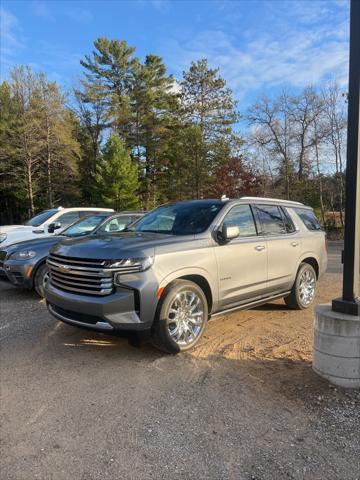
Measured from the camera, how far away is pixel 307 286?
664 cm

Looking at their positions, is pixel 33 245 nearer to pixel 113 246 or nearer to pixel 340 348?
pixel 113 246

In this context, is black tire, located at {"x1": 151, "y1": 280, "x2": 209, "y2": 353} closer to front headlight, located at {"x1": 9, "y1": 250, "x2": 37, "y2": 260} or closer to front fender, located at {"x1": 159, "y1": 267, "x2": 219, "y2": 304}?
front fender, located at {"x1": 159, "y1": 267, "x2": 219, "y2": 304}

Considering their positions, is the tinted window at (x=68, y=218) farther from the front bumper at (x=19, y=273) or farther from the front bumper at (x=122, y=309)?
the front bumper at (x=122, y=309)

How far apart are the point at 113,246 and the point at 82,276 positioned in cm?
49

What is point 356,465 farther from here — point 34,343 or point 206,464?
point 34,343

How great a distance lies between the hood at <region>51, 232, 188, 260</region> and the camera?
4172 millimetres

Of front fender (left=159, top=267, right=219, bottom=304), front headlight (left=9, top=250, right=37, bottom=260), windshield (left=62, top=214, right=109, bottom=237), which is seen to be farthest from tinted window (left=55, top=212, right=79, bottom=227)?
front fender (left=159, top=267, right=219, bottom=304)

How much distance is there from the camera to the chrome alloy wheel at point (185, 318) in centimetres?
440

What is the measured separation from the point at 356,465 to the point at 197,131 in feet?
107

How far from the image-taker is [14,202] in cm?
4256

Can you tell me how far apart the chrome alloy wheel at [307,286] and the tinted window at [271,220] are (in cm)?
94

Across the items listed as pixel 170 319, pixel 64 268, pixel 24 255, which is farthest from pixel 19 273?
pixel 170 319

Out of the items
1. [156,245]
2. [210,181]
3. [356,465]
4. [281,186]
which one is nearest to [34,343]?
[156,245]

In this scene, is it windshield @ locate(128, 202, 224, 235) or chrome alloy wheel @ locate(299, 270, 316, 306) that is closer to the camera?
windshield @ locate(128, 202, 224, 235)
